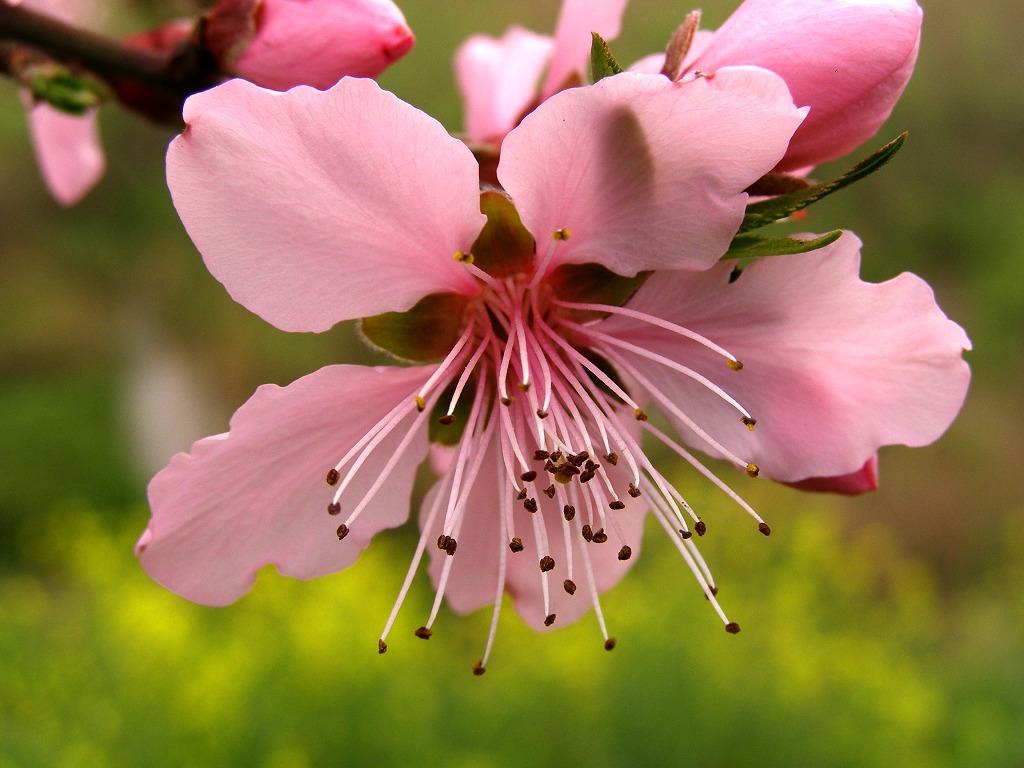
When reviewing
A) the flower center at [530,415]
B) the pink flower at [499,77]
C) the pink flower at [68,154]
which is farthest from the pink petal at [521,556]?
the pink flower at [68,154]

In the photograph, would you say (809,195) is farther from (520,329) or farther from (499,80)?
(499,80)

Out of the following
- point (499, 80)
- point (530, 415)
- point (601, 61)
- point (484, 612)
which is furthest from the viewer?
point (484, 612)

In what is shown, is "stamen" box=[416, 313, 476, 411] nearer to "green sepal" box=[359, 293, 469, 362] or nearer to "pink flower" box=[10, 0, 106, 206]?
"green sepal" box=[359, 293, 469, 362]

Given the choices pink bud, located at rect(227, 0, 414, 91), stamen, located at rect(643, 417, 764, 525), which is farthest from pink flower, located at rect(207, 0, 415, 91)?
stamen, located at rect(643, 417, 764, 525)

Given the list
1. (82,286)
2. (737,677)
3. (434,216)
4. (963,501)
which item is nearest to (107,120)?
(82,286)

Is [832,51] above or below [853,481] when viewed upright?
Result: above

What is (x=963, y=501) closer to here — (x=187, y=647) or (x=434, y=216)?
(x=187, y=647)

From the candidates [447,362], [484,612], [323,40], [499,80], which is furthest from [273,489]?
[484,612]
